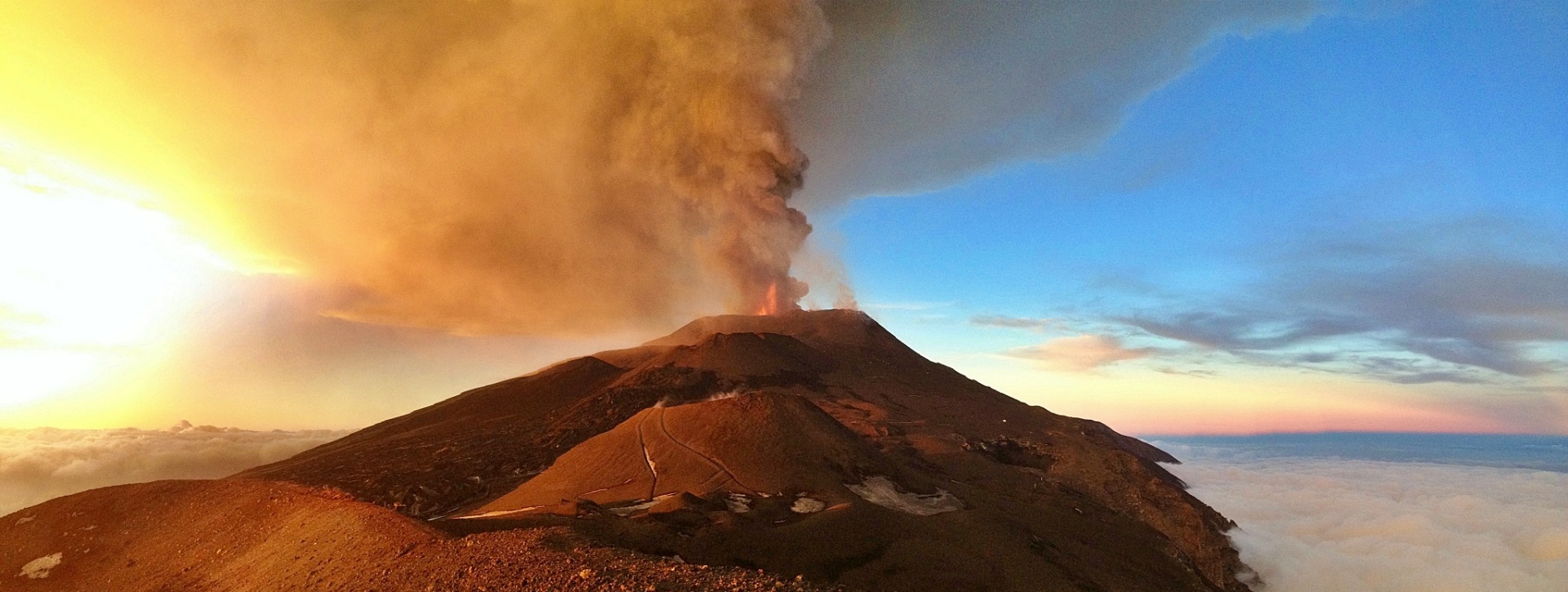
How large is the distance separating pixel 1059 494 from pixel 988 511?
39.0 feet

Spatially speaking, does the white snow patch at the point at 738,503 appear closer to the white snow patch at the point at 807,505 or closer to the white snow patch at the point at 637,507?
Result: the white snow patch at the point at 807,505

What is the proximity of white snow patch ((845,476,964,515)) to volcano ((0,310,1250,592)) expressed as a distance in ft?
0.53

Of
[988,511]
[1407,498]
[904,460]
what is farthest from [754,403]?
[1407,498]

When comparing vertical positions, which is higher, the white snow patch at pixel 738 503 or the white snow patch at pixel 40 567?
the white snow patch at pixel 738 503

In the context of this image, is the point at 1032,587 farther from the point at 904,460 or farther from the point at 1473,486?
the point at 1473,486

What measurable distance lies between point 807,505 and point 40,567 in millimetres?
32838

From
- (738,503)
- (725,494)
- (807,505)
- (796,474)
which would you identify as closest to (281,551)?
(725,494)

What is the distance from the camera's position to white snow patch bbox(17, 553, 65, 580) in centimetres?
2819

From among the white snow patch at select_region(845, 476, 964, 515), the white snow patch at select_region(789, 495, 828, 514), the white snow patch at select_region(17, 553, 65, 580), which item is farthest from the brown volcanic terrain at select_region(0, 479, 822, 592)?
the white snow patch at select_region(845, 476, 964, 515)

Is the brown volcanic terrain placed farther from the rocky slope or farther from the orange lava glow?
the orange lava glow

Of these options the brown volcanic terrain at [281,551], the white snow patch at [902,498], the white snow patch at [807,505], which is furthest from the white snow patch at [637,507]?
the white snow patch at [902,498]

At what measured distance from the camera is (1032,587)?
79.8 ft

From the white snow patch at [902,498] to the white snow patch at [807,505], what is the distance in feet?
10.9

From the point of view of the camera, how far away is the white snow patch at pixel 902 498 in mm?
32875
